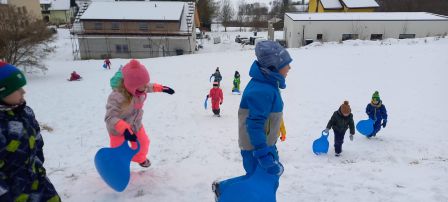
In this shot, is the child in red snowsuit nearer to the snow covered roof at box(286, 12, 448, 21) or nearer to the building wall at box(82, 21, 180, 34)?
the snow covered roof at box(286, 12, 448, 21)

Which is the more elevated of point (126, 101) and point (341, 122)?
point (126, 101)

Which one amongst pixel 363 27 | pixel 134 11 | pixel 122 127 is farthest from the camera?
pixel 134 11

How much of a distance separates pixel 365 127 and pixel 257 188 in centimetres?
628

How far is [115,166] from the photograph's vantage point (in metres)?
4.54

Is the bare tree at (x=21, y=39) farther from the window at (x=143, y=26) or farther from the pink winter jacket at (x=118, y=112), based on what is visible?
the pink winter jacket at (x=118, y=112)

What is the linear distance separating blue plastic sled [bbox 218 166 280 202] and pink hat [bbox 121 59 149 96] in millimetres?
1994

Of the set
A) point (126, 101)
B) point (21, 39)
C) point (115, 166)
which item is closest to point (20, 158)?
point (115, 166)

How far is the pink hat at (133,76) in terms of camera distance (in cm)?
453

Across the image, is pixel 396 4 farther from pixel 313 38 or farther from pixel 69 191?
pixel 69 191

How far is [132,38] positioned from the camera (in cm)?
3862

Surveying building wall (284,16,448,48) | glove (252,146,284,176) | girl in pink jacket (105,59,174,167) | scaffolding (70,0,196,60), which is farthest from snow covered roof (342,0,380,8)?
glove (252,146,284,176)

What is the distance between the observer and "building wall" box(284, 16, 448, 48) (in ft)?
117

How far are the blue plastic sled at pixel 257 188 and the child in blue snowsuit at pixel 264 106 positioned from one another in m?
0.13

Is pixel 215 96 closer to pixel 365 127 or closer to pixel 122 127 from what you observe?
pixel 365 127
